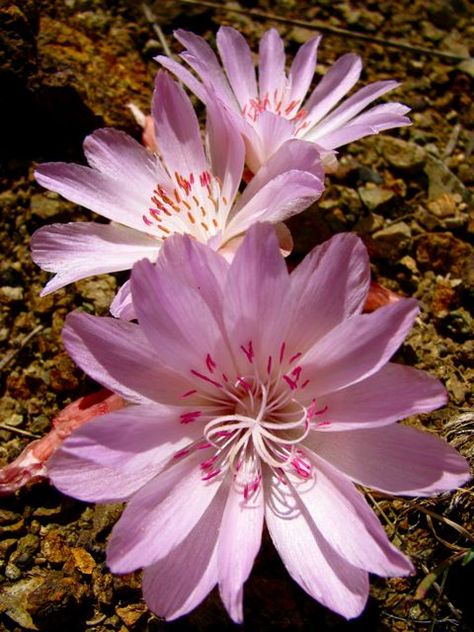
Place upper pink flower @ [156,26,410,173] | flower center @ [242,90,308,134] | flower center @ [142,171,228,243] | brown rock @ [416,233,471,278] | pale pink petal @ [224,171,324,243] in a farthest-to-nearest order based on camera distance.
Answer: brown rock @ [416,233,471,278] < flower center @ [242,90,308,134] < upper pink flower @ [156,26,410,173] < flower center @ [142,171,228,243] < pale pink petal @ [224,171,324,243]

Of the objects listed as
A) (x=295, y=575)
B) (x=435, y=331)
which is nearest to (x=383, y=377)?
(x=295, y=575)

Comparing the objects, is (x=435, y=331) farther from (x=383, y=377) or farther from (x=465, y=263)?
(x=383, y=377)

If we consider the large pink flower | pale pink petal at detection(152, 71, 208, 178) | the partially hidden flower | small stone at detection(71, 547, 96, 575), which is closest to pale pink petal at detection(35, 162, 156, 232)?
the partially hidden flower

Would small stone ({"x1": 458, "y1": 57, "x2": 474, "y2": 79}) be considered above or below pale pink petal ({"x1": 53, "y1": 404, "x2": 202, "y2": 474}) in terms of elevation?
above

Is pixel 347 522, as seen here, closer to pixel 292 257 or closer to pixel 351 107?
pixel 292 257

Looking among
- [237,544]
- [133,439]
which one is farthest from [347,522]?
[133,439]

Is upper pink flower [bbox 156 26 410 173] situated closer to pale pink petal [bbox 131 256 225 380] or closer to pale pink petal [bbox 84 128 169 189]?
pale pink petal [bbox 84 128 169 189]

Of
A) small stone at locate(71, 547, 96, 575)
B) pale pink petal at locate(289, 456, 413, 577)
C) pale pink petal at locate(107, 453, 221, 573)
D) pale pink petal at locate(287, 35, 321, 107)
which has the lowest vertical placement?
small stone at locate(71, 547, 96, 575)

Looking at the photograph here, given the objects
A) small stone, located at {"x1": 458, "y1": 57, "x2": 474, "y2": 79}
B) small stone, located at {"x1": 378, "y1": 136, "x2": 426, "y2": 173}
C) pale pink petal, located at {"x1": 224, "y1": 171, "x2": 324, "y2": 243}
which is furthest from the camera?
small stone, located at {"x1": 458, "y1": 57, "x2": 474, "y2": 79}
